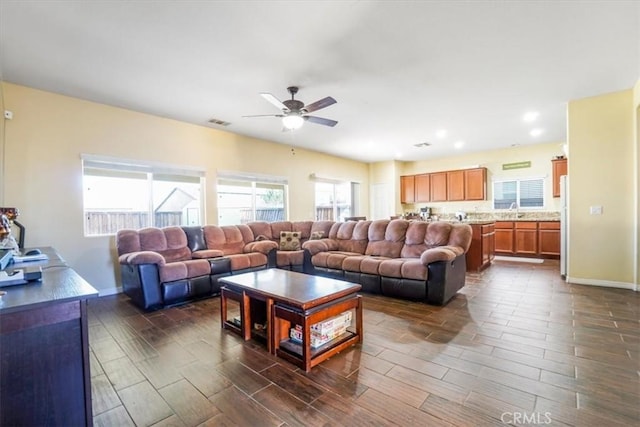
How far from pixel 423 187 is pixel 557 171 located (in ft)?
10.2

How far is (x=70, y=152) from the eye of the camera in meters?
3.93

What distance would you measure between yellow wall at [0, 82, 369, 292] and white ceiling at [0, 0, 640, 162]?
241mm

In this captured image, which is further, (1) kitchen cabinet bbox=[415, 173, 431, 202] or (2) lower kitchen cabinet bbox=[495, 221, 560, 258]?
(1) kitchen cabinet bbox=[415, 173, 431, 202]

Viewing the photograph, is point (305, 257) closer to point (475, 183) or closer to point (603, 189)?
point (603, 189)

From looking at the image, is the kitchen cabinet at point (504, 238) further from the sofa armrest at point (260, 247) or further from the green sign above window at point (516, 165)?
the sofa armrest at point (260, 247)

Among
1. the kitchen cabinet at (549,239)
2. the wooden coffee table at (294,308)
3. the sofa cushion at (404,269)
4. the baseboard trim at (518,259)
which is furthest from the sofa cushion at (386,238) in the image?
the kitchen cabinet at (549,239)

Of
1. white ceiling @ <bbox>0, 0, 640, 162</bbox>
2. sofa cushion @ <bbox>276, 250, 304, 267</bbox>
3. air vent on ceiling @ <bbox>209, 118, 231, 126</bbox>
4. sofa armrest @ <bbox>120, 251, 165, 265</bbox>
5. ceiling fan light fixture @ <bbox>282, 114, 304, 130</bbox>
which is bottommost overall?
sofa cushion @ <bbox>276, 250, 304, 267</bbox>

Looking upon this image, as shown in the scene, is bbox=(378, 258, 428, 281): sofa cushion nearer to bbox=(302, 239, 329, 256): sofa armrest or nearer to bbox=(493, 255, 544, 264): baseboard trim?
bbox=(302, 239, 329, 256): sofa armrest

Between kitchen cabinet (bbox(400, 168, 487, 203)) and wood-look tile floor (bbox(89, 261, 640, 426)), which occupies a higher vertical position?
kitchen cabinet (bbox(400, 168, 487, 203))

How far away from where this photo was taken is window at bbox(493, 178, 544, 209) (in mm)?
7191

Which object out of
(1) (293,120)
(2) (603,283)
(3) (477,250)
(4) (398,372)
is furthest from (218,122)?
(2) (603,283)

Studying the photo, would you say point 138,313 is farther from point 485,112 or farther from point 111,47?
point 485,112

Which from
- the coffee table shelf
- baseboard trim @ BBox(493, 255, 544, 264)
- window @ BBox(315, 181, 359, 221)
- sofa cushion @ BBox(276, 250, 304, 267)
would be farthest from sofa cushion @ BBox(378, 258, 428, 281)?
baseboard trim @ BBox(493, 255, 544, 264)

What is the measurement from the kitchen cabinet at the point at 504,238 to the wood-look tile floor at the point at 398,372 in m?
3.76
